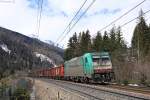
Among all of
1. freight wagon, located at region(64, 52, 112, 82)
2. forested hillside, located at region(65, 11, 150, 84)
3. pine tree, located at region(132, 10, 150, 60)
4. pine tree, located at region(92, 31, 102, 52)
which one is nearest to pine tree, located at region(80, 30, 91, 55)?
forested hillside, located at region(65, 11, 150, 84)

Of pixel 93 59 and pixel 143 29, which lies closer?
pixel 93 59

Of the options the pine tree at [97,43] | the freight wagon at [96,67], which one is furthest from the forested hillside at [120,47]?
the freight wagon at [96,67]

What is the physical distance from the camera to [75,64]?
46188 mm

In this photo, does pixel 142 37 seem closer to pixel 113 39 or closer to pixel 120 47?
pixel 120 47

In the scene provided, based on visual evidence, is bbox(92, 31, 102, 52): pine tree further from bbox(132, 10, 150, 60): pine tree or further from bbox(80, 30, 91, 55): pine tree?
bbox(132, 10, 150, 60): pine tree

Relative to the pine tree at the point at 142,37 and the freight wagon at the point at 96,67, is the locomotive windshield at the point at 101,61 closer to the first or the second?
the freight wagon at the point at 96,67

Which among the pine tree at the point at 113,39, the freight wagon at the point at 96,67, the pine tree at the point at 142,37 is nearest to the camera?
the freight wagon at the point at 96,67

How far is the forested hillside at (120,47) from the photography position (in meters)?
56.5

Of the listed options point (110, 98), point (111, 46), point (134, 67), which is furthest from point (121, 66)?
point (111, 46)

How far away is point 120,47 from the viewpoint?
104 meters

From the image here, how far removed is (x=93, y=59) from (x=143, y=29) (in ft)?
210

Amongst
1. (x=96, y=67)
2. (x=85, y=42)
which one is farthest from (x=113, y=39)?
(x=96, y=67)

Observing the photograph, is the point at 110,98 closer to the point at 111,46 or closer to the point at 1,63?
the point at 111,46

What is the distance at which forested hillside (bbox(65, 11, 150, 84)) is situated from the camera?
2224 inches
